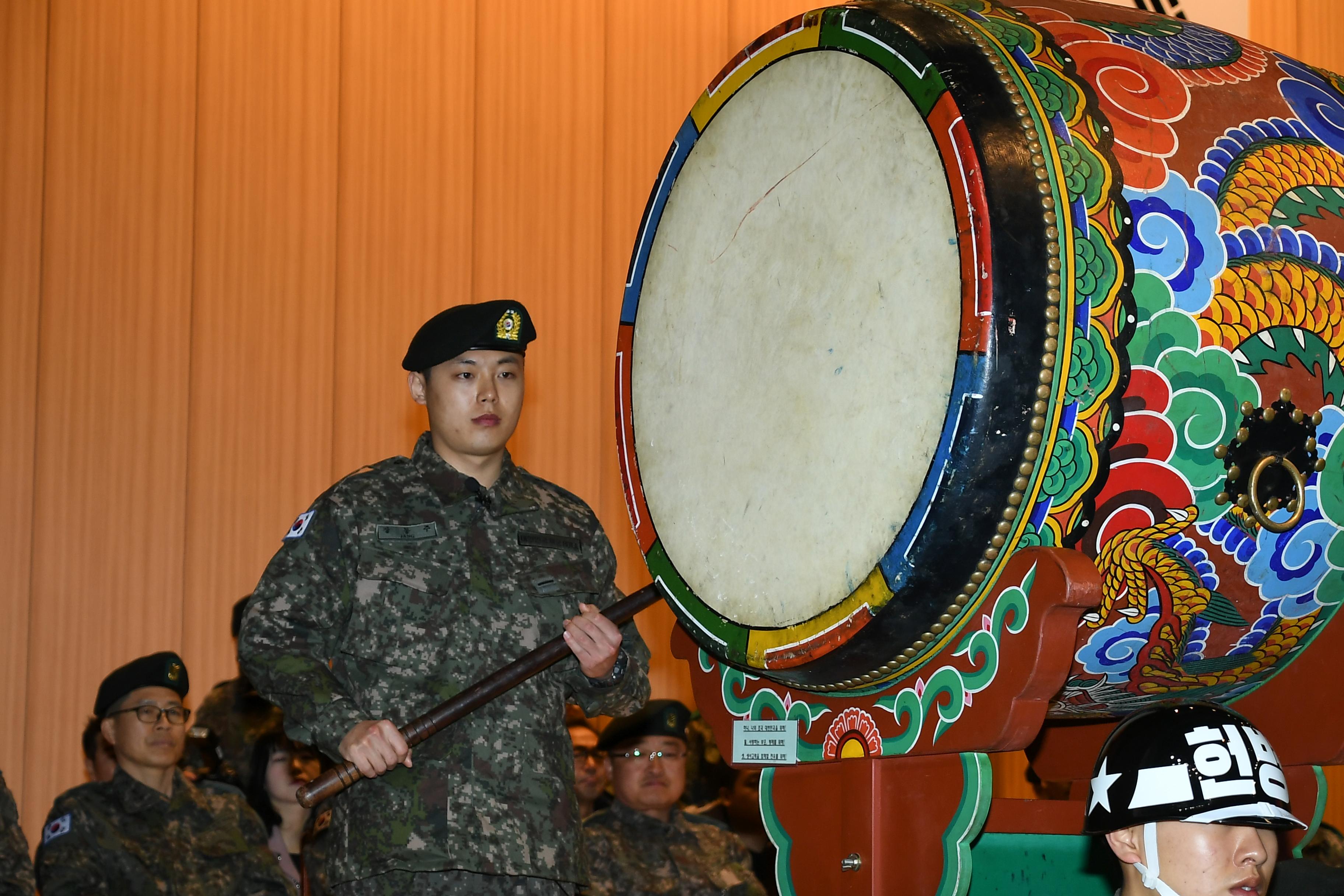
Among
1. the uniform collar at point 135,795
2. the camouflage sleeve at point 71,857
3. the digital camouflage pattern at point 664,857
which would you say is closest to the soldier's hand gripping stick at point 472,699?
the camouflage sleeve at point 71,857

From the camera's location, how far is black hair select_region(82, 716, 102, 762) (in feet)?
A: 14.0

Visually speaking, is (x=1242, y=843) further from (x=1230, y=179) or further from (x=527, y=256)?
(x=527, y=256)

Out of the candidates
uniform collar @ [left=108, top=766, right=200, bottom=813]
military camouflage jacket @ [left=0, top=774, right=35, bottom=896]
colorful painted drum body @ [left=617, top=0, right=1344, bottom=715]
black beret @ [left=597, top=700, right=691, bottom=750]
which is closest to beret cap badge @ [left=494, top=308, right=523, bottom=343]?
colorful painted drum body @ [left=617, top=0, right=1344, bottom=715]

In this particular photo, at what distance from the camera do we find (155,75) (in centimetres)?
502

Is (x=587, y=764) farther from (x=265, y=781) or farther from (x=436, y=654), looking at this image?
(x=436, y=654)

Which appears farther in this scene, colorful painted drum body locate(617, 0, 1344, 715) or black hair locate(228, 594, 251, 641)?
black hair locate(228, 594, 251, 641)

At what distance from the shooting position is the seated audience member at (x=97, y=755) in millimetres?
3893

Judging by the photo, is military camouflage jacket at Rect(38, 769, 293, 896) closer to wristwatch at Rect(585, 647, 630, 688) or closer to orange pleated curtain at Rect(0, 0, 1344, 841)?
orange pleated curtain at Rect(0, 0, 1344, 841)

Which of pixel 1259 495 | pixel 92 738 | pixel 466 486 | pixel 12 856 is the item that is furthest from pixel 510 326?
pixel 92 738

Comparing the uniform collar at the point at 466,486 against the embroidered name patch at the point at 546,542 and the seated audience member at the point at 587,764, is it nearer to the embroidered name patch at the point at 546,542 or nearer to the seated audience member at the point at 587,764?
the embroidered name patch at the point at 546,542

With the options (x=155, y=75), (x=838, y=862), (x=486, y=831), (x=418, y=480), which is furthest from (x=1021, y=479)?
(x=155, y=75)

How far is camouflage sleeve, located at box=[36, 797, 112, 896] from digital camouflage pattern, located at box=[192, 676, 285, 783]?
0.72 m

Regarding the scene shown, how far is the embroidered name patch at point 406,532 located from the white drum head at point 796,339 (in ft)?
1.08

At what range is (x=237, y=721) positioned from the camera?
14.3 ft
